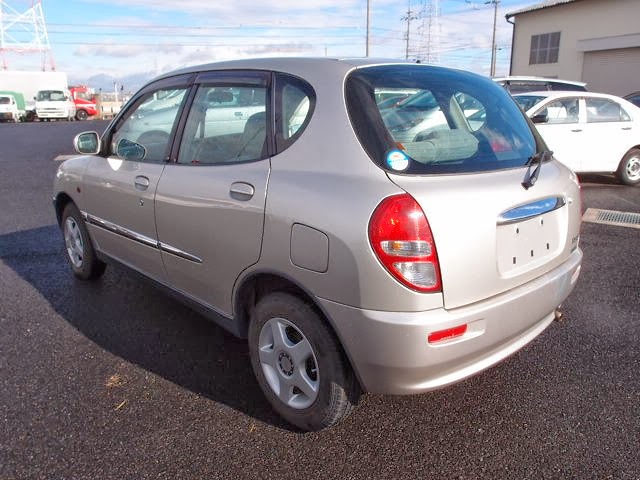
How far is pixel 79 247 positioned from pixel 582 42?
28.4m

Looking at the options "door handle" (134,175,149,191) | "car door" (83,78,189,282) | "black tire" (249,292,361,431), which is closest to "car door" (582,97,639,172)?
"car door" (83,78,189,282)

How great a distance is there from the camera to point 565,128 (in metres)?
8.21

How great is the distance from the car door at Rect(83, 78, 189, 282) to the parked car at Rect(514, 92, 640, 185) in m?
6.32

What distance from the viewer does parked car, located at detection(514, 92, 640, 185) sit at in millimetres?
8180

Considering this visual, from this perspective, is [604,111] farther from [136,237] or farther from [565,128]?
[136,237]

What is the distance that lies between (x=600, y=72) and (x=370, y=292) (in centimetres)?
2858

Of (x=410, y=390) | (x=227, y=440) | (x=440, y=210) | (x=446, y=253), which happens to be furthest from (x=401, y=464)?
(x=440, y=210)

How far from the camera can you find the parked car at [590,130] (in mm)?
8180

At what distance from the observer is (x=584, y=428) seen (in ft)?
8.03

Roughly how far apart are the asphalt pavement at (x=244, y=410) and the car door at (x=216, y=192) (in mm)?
529

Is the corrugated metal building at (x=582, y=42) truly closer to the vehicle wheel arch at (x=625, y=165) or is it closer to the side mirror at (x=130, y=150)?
the vehicle wheel arch at (x=625, y=165)

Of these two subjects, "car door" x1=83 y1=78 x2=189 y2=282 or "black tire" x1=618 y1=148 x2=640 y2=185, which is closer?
"car door" x1=83 y1=78 x2=189 y2=282

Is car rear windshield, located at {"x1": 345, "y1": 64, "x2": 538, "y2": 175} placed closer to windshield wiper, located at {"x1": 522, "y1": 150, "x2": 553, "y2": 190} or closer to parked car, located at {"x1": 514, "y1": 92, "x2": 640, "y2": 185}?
windshield wiper, located at {"x1": 522, "y1": 150, "x2": 553, "y2": 190}

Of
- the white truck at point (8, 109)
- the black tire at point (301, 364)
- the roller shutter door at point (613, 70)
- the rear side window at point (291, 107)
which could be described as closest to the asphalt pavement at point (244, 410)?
the black tire at point (301, 364)
